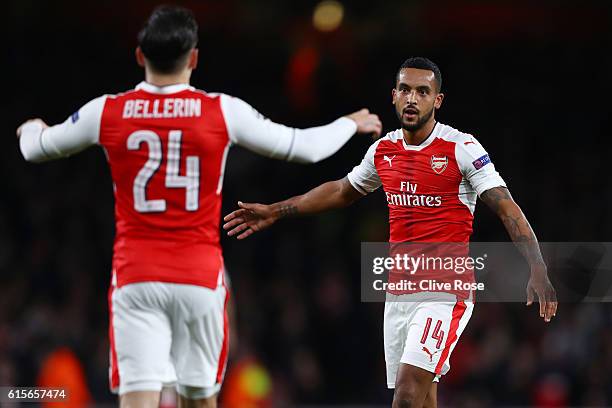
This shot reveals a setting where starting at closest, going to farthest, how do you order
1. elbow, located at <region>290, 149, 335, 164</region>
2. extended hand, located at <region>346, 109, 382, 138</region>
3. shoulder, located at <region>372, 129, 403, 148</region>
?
elbow, located at <region>290, 149, 335, 164</region>
extended hand, located at <region>346, 109, 382, 138</region>
shoulder, located at <region>372, 129, 403, 148</region>

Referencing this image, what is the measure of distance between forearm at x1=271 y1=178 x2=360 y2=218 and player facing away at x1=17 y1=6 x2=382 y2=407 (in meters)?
1.45

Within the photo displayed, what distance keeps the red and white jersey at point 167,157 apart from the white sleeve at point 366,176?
1.70 m

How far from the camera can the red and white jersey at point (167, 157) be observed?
466cm

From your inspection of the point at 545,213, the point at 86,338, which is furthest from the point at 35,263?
the point at 545,213

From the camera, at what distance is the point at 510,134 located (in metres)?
15.7

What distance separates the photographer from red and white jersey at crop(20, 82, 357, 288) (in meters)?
4.66

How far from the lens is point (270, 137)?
476cm

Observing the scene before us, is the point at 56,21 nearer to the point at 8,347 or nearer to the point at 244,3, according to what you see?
the point at 244,3

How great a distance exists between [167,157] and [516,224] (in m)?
2.09

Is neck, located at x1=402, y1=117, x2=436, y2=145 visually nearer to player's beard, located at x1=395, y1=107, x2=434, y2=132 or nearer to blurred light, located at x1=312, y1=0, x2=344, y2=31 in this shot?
player's beard, located at x1=395, y1=107, x2=434, y2=132

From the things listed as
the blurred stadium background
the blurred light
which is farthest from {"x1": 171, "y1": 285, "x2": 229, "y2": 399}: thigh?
the blurred light

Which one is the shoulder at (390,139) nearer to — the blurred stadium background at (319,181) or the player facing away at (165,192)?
the player facing away at (165,192)

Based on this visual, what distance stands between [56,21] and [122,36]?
1028 millimetres

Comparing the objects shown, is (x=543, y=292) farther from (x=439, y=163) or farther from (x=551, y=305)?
(x=439, y=163)
